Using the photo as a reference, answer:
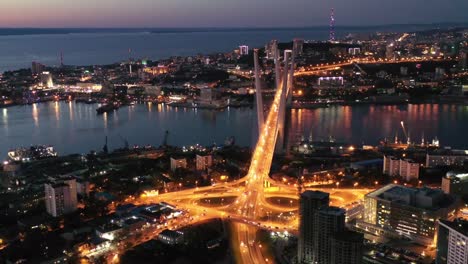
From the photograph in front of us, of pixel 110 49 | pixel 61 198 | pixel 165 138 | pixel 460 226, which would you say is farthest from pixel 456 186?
pixel 110 49

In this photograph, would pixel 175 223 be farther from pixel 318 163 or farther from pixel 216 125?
pixel 216 125

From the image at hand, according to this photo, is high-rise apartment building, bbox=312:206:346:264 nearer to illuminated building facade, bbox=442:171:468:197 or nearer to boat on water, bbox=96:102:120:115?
illuminated building facade, bbox=442:171:468:197

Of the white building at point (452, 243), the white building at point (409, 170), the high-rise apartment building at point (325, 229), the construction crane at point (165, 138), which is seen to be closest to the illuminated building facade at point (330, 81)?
the construction crane at point (165, 138)

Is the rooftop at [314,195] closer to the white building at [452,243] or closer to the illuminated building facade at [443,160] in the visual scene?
the white building at [452,243]

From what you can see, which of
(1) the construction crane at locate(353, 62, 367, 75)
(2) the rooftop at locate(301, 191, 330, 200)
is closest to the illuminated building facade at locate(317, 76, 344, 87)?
(1) the construction crane at locate(353, 62, 367, 75)

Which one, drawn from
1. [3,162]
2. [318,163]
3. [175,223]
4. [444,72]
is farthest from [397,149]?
[444,72]

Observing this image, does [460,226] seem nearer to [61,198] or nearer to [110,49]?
[61,198]

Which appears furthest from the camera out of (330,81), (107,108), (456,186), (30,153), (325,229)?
(330,81)
